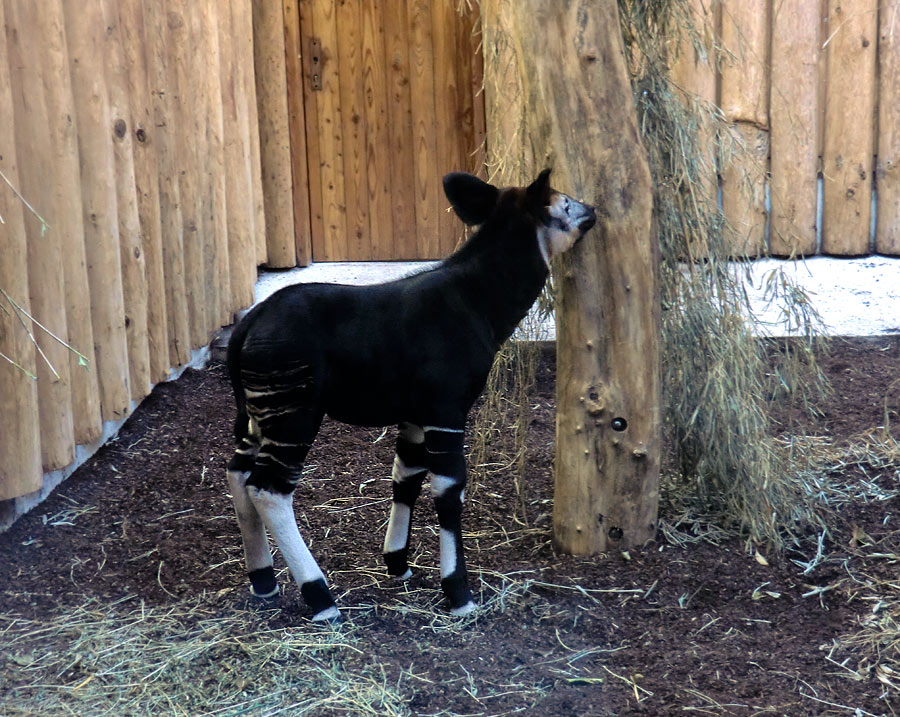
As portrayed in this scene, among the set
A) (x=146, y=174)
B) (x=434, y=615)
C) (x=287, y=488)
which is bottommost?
(x=434, y=615)

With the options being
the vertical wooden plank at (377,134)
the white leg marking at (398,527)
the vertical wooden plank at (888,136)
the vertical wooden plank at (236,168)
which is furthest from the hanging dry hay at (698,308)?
the vertical wooden plank at (377,134)

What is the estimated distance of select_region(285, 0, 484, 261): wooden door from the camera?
8.14 metres

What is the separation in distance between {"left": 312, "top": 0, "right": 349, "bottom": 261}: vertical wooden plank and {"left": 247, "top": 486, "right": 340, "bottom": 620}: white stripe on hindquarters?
481 centimetres

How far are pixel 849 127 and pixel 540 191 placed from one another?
446cm

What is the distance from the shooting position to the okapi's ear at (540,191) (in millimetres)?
3750

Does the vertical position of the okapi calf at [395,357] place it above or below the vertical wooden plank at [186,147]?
below

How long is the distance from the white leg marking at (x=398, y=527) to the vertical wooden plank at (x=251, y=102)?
405 cm

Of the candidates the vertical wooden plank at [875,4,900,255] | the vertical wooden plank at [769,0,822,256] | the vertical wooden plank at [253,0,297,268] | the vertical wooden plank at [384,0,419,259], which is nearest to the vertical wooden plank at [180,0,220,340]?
the vertical wooden plank at [253,0,297,268]

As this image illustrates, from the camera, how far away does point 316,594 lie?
385cm

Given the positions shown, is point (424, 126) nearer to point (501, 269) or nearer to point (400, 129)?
point (400, 129)

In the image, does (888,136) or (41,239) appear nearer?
(41,239)

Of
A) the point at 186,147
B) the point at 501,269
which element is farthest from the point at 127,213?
the point at 501,269

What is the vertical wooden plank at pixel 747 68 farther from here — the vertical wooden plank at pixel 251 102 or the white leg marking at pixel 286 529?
the white leg marking at pixel 286 529

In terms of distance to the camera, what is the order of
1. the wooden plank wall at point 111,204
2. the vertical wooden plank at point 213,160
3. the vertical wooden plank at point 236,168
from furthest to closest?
the vertical wooden plank at point 236,168
the vertical wooden plank at point 213,160
the wooden plank wall at point 111,204
